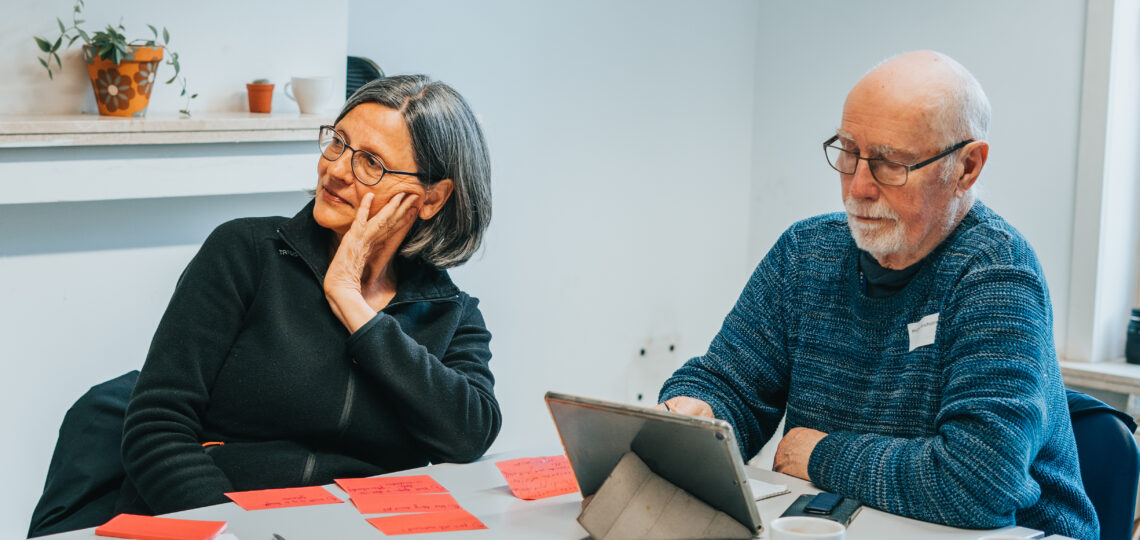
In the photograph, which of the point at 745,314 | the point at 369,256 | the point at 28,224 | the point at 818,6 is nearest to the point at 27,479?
the point at 28,224

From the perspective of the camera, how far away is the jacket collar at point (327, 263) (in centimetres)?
188

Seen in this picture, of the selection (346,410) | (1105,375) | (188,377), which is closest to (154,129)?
(188,377)

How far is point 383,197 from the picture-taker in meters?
1.93

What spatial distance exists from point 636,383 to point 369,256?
1.89 metres

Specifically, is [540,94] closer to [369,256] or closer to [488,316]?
[488,316]

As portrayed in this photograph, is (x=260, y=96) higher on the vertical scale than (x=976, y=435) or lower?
higher

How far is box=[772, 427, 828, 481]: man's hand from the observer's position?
165 centimetres

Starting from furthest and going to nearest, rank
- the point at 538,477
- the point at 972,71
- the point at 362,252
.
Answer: the point at 972,71 < the point at 362,252 < the point at 538,477

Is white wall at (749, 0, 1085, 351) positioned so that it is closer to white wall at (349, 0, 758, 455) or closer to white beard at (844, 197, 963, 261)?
white wall at (349, 0, 758, 455)

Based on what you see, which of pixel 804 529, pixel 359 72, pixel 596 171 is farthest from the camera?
pixel 596 171

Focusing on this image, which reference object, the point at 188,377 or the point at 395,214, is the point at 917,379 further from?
the point at 188,377

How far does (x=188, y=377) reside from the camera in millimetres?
1738

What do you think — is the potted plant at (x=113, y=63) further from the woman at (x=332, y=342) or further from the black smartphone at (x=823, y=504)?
the black smartphone at (x=823, y=504)

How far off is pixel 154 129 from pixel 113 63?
15 centimetres
